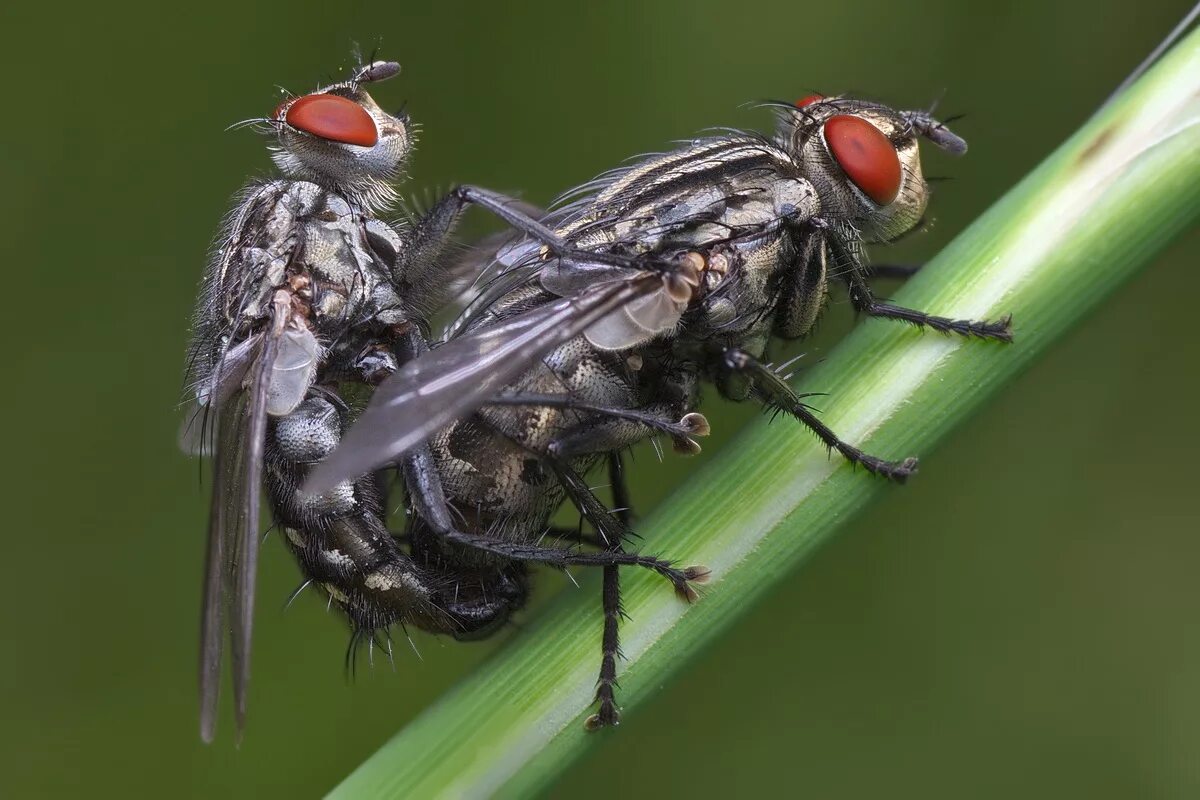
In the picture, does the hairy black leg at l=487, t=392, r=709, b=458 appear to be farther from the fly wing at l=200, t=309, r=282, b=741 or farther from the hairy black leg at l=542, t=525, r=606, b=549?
the fly wing at l=200, t=309, r=282, b=741

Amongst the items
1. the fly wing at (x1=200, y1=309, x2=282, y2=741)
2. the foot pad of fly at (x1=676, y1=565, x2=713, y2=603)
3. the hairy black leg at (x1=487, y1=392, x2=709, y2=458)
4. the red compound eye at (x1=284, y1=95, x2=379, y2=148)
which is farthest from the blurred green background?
the foot pad of fly at (x1=676, y1=565, x2=713, y2=603)

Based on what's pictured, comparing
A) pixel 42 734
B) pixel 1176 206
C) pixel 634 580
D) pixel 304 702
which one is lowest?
pixel 42 734

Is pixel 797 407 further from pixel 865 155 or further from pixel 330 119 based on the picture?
pixel 330 119

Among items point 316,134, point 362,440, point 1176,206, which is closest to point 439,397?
point 362,440

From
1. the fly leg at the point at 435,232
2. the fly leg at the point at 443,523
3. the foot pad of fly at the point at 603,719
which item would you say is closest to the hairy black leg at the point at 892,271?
the fly leg at the point at 435,232

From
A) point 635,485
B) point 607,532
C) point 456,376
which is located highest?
point 456,376

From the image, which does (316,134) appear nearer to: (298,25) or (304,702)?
(298,25)

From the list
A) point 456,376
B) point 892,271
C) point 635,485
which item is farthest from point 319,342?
point 635,485
